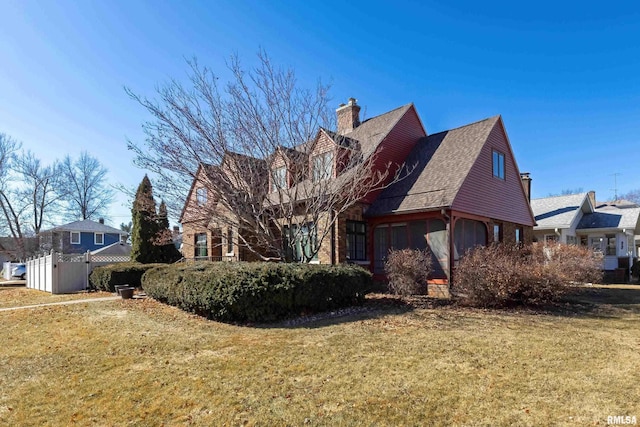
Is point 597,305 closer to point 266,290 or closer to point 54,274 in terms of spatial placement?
point 266,290

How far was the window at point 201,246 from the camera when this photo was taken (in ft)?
74.8

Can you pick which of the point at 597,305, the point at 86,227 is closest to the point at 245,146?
the point at 597,305

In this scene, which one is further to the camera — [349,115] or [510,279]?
[349,115]

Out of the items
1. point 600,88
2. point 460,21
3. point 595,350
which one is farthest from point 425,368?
point 600,88

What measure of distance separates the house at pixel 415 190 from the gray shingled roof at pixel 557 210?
501 cm

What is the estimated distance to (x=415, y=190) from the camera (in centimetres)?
1519

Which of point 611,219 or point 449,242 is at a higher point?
point 611,219

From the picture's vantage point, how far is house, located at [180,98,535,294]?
13.5 meters

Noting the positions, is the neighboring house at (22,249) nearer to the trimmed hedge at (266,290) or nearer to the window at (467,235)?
the trimmed hedge at (266,290)

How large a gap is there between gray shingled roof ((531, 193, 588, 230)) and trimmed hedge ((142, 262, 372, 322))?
678 inches

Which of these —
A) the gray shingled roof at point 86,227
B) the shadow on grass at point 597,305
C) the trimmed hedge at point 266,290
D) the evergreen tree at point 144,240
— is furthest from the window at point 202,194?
the gray shingled roof at point 86,227

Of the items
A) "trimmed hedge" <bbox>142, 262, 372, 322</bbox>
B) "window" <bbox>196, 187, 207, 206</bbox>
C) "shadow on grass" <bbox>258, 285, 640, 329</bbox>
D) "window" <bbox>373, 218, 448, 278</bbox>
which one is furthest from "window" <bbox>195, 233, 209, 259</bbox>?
"shadow on grass" <bbox>258, 285, 640, 329</bbox>

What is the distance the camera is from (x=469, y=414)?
4.16m

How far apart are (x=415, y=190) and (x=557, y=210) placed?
1529 cm
